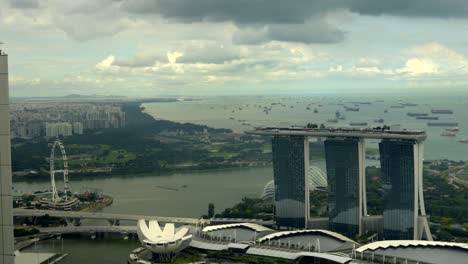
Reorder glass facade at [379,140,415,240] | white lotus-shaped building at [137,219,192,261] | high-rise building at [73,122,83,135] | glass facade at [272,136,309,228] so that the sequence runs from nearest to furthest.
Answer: white lotus-shaped building at [137,219,192,261] < glass facade at [379,140,415,240] < glass facade at [272,136,309,228] < high-rise building at [73,122,83,135]

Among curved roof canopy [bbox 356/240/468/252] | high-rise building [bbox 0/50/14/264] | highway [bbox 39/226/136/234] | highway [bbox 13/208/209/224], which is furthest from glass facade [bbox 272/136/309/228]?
high-rise building [bbox 0/50/14/264]

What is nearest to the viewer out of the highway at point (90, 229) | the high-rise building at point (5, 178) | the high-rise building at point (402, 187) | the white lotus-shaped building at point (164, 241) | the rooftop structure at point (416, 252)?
the high-rise building at point (5, 178)

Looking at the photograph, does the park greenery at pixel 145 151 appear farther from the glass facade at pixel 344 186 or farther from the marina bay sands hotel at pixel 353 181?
the glass facade at pixel 344 186

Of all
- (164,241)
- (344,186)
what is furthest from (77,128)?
(164,241)

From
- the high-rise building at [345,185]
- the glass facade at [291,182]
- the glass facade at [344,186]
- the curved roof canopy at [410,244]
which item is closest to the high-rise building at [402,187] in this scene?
A: the high-rise building at [345,185]

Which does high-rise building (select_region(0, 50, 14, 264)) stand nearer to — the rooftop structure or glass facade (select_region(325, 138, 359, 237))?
the rooftop structure

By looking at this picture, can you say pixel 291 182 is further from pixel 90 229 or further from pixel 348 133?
pixel 90 229

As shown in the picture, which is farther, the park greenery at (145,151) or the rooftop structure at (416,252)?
the park greenery at (145,151)
